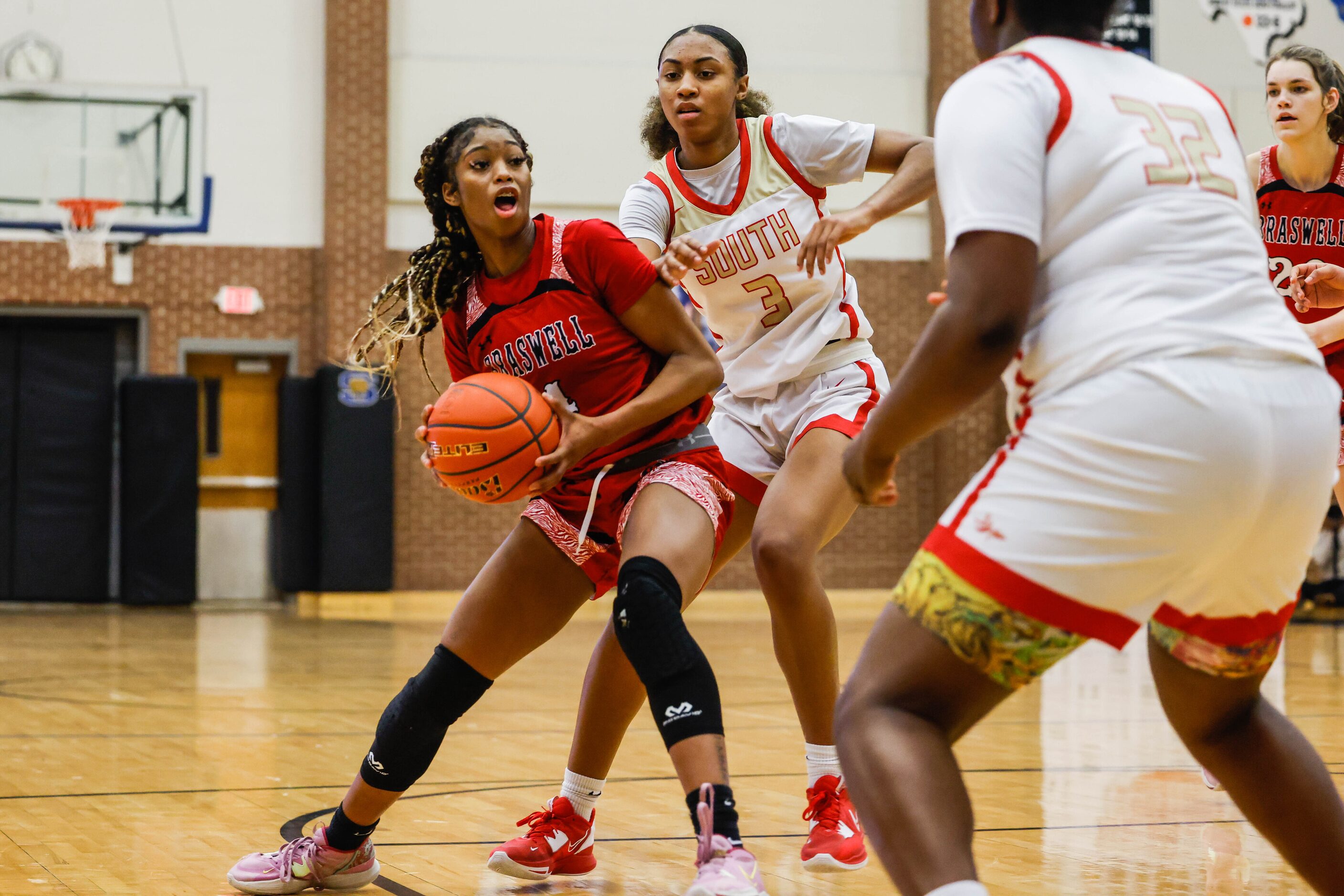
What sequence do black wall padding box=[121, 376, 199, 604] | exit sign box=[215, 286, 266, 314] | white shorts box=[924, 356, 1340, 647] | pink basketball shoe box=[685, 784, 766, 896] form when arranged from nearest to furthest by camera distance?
white shorts box=[924, 356, 1340, 647], pink basketball shoe box=[685, 784, 766, 896], black wall padding box=[121, 376, 199, 604], exit sign box=[215, 286, 266, 314]

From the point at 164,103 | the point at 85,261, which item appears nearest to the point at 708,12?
the point at 164,103

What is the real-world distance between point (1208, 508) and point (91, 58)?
13428mm

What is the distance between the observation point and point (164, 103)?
12.7 m

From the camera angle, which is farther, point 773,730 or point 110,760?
point 773,730

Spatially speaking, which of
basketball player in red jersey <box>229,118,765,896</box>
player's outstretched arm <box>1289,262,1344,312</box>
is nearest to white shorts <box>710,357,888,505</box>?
basketball player in red jersey <box>229,118,765,896</box>

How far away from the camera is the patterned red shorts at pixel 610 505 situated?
317 centimetres

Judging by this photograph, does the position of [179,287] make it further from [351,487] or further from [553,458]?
[553,458]

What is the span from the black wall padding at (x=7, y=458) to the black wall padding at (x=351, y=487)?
2817mm

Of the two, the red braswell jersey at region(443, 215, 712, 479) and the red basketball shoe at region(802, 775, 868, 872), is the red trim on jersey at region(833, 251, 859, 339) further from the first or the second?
the red basketball shoe at region(802, 775, 868, 872)

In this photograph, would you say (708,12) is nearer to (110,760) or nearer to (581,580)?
(110,760)

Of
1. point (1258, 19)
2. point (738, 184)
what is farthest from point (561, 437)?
point (1258, 19)

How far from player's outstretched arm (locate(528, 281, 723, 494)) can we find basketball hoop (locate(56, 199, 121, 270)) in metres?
10.4

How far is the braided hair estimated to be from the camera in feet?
10.9

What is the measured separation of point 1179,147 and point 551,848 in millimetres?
2065
